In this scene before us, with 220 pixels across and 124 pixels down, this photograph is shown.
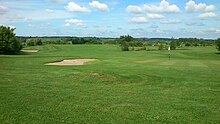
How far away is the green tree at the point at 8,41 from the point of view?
68713 millimetres

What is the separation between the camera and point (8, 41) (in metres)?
69.7

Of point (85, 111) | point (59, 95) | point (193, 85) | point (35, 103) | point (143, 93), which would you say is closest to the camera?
point (85, 111)

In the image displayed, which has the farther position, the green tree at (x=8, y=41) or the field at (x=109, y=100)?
the green tree at (x=8, y=41)

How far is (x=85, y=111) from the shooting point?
1327 centimetres

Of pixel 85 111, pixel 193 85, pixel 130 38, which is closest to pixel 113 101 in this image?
pixel 85 111

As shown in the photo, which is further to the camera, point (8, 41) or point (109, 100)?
point (8, 41)

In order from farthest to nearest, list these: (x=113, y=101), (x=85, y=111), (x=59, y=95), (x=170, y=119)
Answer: (x=59, y=95) < (x=113, y=101) < (x=85, y=111) < (x=170, y=119)

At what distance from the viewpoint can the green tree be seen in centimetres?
6871

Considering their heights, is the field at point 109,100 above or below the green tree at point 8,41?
below

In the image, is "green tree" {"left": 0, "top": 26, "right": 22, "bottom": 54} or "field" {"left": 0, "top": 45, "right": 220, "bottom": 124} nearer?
"field" {"left": 0, "top": 45, "right": 220, "bottom": 124}

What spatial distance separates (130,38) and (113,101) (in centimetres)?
12847

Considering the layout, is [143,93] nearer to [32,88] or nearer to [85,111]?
[85,111]

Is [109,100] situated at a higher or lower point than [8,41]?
lower

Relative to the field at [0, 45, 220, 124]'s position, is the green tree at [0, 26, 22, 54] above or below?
above
